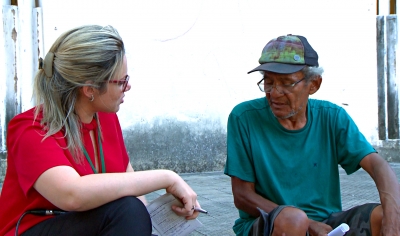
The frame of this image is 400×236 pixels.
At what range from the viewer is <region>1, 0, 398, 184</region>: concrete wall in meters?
5.97

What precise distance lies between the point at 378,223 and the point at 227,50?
3.97 metres

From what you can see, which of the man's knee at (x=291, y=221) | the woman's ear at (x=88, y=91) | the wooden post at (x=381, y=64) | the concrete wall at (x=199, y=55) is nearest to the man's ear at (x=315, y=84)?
the man's knee at (x=291, y=221)

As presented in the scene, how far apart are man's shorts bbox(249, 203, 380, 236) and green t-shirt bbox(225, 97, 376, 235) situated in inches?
2.6

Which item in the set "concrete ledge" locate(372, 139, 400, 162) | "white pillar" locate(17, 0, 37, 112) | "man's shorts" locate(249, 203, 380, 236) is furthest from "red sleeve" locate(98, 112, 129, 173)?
"concrete ledge" locate(372, 139, 400, 162)

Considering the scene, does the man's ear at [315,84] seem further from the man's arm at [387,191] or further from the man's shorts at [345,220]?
the man's shorts at [345,220]

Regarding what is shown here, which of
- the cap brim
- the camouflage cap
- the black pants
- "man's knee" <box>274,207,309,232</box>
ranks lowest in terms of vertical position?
"man's knee" <box>274,207,309,232</box>

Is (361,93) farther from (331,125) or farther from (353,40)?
(331,125)

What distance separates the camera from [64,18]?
569cm

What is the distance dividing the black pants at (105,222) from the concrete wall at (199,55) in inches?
149

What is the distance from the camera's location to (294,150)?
271 cm

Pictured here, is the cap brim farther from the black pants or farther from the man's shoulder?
the black pants

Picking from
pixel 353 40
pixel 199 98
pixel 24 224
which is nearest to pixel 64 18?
pixel 199 98

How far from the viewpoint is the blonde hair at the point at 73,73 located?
7.37 feet

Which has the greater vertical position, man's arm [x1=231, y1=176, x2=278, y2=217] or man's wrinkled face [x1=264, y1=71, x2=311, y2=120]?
man's wrinkled face [x1=264, y1=71, x2=311, y2=120]
